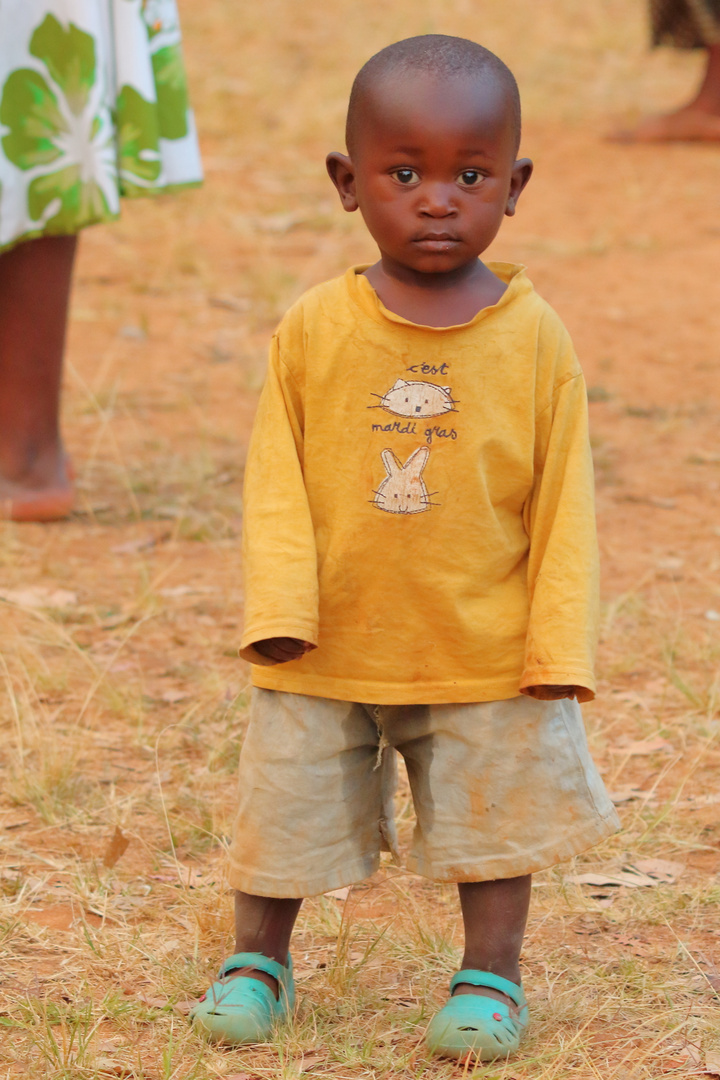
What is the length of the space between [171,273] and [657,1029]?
5.42 metres

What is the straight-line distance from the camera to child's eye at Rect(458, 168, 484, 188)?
6.07 feet

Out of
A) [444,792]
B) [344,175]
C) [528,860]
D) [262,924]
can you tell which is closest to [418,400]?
[344,175]

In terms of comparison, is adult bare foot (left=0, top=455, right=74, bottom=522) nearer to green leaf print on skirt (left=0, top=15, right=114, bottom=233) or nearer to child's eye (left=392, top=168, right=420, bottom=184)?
green leaf print on skirt (left=0, top=15, right=114, bottom=233)

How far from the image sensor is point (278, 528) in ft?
6.35

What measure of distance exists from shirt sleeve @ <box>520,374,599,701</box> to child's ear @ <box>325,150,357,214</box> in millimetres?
392

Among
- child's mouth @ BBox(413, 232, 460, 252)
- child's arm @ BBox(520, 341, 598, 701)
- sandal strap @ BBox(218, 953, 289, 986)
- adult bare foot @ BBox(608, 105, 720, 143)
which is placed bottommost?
sandal strap @ BBox(218, 953, 289, 986)

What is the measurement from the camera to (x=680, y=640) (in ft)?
11.3

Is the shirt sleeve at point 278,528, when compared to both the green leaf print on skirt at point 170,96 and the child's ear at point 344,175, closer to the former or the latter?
the child's ear at point 344,175

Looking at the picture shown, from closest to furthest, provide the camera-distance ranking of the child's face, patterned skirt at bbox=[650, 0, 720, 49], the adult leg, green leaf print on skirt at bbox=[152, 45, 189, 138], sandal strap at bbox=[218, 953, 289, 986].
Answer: the child's face, sandal strap at bbox=[218, 953, 289, 986], the adult leg, green leaf print on skirt at bbox=[152, 45, 189, 138], patterned skirt at bbox=[650, 0, 720, 49]

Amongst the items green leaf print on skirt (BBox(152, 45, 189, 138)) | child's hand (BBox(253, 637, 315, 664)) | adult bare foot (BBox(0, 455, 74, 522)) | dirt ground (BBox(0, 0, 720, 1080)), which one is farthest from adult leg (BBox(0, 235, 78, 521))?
child's hand (BBox(253, 637, 315, 664))

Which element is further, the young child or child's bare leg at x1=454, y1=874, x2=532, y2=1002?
child's bare leg at x1=454, y1=874, x2=532, y2=1002

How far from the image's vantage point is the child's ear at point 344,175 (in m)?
1.94

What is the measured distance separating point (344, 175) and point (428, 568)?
57 cm

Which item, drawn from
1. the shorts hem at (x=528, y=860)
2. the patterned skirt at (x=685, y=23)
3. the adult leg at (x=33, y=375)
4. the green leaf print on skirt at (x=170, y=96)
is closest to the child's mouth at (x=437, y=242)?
the shorts hem at (x=528, y=860)
